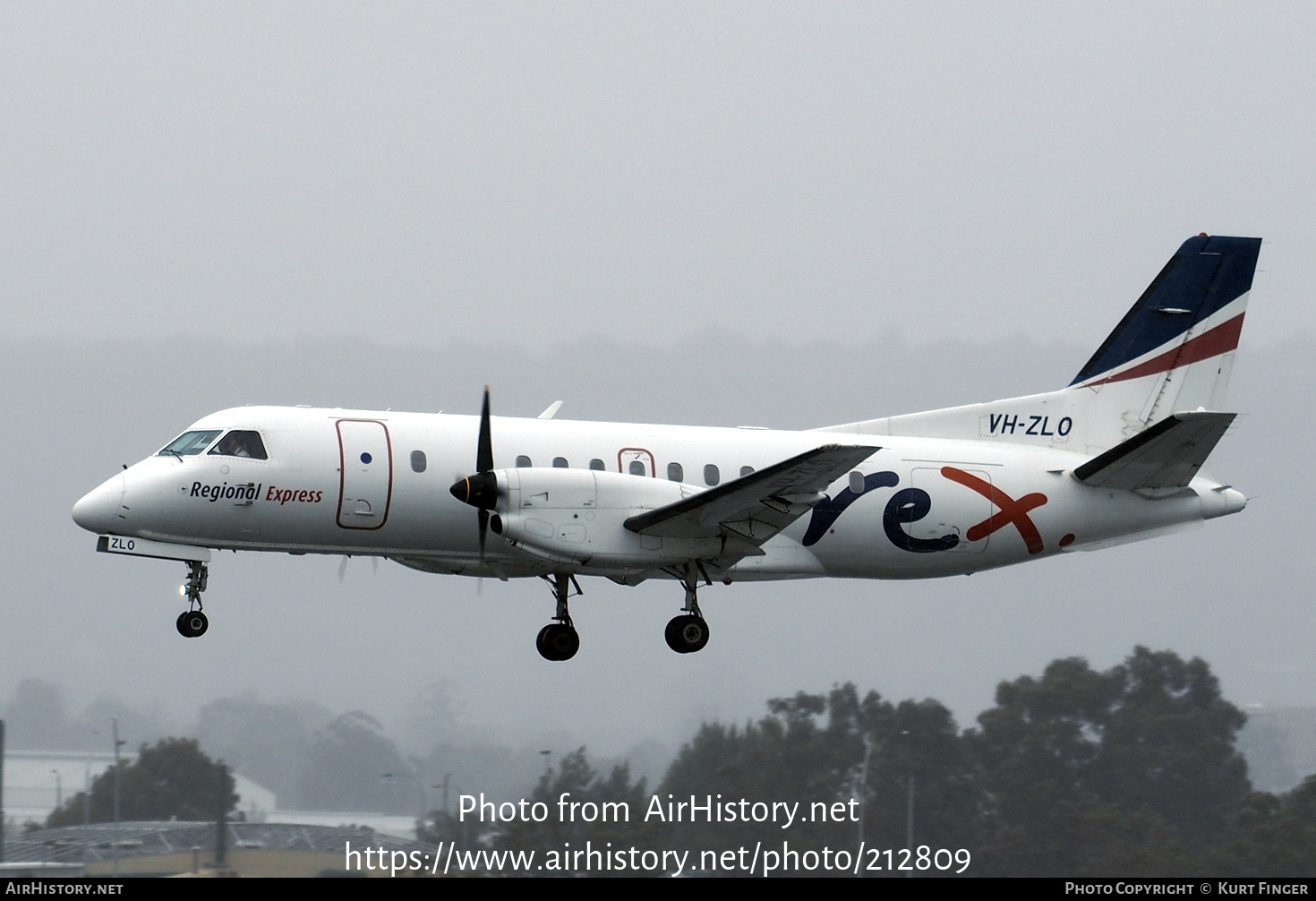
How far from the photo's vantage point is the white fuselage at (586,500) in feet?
60.7

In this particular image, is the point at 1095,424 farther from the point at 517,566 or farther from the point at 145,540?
the point at 145,540

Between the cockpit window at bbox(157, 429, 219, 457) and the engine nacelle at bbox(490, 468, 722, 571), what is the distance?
3623 millimetres

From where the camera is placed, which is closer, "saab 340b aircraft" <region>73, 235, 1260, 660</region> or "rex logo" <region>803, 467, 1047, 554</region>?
"saab 340b aircraft" <region>73, 235, 1260, 660</region>

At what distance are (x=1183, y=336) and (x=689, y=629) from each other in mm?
8683

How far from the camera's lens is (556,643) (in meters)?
20.2

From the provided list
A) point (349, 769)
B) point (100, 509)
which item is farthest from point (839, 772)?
point (100, 509)

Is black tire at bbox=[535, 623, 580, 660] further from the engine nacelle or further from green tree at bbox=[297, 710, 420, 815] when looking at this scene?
green tree at bbox=[297, 710, 420, 815]

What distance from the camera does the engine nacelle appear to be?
1833cm

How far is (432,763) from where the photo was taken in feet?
107

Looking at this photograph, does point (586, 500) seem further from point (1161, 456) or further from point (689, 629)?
point (1161, 456)

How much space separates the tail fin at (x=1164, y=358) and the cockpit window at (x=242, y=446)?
10318mm

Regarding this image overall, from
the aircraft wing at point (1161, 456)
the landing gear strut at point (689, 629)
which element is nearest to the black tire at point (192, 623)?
the landing gear strut at point (689, 629)

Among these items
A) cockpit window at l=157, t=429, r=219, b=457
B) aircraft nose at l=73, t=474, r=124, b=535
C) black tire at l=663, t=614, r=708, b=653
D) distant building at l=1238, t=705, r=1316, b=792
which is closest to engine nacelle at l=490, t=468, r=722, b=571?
black tire at l=663, t=614, r=708, b=653

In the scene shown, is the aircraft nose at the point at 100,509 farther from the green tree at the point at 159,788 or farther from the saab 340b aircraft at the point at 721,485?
the green tree at the point at 159,788
